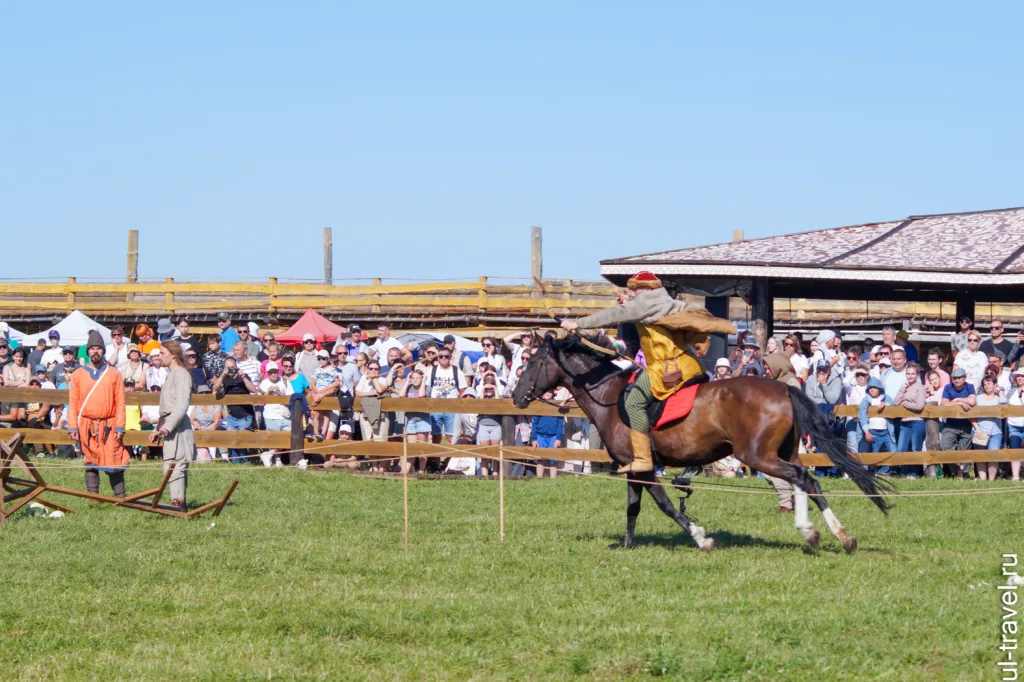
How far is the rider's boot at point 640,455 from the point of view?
1227cm

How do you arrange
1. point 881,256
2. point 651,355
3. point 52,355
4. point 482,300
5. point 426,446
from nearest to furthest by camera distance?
1. point 651,355
2. point 426,446
3. point 881,256
4. point 52,355
5. point 482,300

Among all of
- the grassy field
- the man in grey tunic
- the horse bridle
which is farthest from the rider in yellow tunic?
the man in grey tunic

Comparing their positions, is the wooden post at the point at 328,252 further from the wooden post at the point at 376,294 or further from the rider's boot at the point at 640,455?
the rider's boot at the point at 640,455

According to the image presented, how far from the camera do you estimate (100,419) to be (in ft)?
51.0

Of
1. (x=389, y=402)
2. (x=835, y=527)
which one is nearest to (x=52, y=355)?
(x=389, y=402)

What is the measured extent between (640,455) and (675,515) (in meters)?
0.62

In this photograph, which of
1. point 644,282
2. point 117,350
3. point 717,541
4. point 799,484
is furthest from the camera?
point 117,350

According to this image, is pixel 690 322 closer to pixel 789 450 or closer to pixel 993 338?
pixel 789 450

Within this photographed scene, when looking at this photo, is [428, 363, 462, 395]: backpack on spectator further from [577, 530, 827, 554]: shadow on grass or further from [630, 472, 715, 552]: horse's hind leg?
[630, 472, 715, 552]: horse's hind leg

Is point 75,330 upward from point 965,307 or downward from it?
downward

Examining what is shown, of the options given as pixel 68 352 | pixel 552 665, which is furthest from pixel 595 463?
pixel 552 665

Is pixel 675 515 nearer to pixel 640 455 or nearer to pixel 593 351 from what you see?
pixel 640 455

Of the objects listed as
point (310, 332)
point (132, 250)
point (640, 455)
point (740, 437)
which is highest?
point (132, 250)

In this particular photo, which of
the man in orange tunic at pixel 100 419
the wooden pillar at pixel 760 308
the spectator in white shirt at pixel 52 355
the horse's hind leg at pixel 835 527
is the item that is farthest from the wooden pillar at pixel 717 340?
the spectator in white shirt at pixel 52 355
